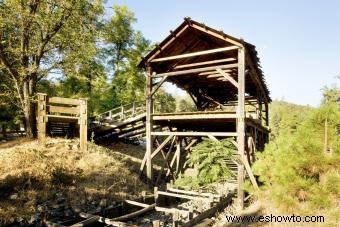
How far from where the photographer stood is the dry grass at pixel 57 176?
10.2 m

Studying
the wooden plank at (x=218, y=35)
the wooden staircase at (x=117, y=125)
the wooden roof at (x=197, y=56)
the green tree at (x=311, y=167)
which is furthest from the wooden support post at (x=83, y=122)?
the green tree at (x=311, y=167)

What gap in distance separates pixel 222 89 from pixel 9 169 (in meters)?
15.5

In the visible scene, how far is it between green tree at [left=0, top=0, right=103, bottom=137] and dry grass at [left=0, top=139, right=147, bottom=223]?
3543mm

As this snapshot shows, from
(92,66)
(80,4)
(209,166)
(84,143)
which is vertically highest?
(80,4)

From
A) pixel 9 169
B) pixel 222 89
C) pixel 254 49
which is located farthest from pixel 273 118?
pixel 9 169

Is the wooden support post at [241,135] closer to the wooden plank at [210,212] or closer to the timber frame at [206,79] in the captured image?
the timber frame at [206,79]

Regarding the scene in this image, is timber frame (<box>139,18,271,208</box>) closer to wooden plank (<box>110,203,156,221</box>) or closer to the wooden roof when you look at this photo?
the wooden roof

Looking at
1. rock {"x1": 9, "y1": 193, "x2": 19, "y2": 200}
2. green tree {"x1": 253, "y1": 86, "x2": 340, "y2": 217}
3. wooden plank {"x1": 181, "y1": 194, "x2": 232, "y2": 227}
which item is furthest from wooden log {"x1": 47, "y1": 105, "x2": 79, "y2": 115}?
green tree {"x1": 253, "y1": 86, "x2": 340, "y2": 217}

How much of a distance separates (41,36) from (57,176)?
878cm

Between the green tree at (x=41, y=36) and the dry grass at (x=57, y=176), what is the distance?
354cm

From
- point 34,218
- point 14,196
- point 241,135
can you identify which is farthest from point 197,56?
point 34,218

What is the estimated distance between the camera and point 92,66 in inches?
1005

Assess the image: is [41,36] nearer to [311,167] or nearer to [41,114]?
[41,114]

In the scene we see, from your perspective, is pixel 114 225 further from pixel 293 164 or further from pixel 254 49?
pixel 254 49
